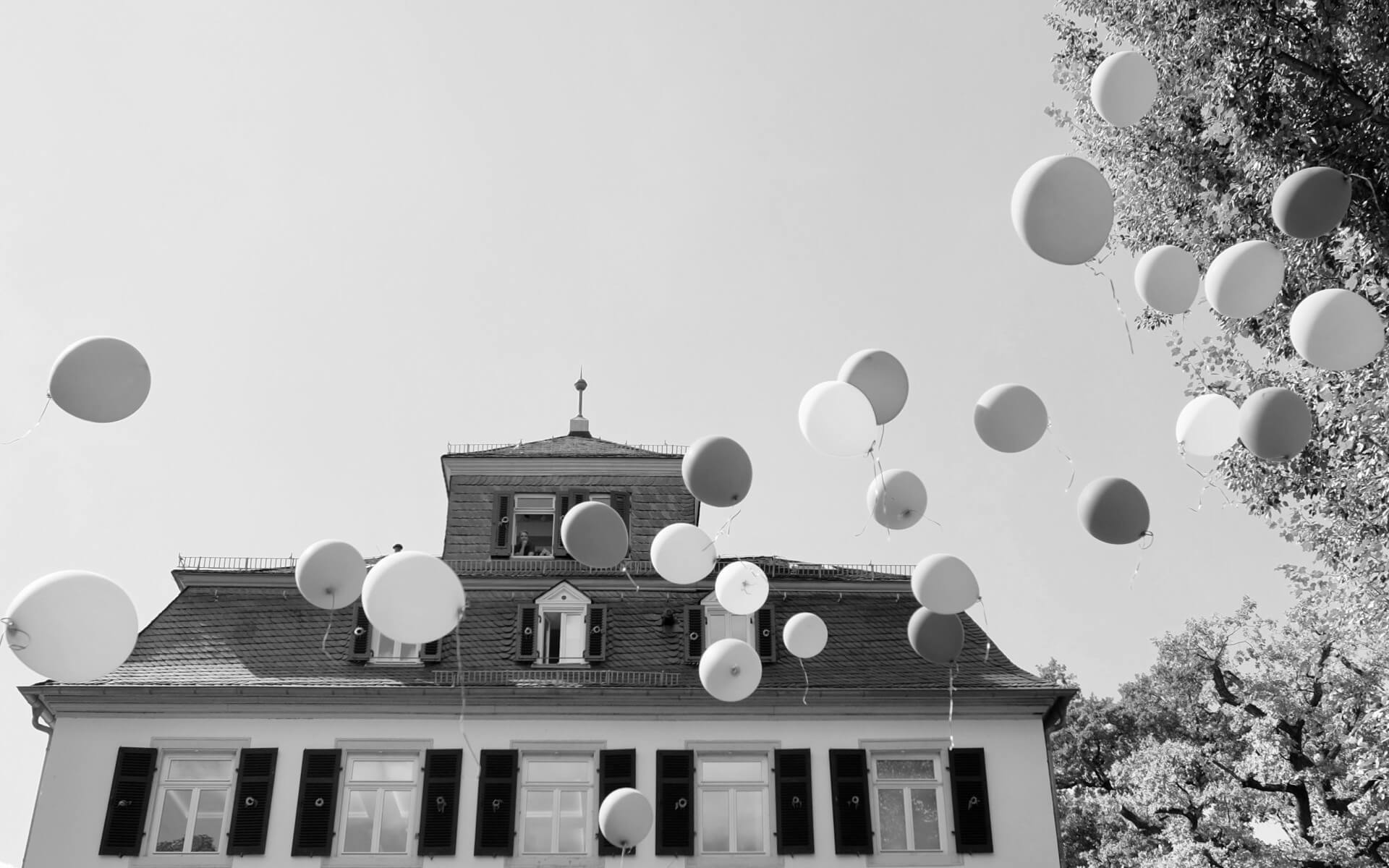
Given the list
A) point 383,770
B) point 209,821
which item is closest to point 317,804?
point 383,770

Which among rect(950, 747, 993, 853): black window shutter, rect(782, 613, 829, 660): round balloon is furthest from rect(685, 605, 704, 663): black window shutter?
rect(782, 613, 829, 660): round balloon

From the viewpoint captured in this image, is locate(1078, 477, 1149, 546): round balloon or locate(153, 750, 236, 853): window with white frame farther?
locate(153, 750, 236, 853): window with white frame

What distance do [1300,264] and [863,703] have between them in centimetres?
810

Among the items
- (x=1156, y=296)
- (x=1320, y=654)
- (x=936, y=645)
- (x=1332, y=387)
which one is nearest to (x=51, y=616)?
(x=936, y=645)

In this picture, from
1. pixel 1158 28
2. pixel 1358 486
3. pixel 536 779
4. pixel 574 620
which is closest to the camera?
pixel 1358 486

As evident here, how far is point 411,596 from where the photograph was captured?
9.00 meters

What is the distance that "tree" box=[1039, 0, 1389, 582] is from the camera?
35.6ft

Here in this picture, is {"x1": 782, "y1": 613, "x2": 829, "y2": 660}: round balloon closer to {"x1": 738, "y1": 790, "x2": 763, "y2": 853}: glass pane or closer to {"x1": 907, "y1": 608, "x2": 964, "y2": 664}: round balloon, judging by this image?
{"x1": 907, "y1": 608, "x2": 964, "y2": 664}: round balloon

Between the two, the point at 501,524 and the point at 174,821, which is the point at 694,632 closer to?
the point at 501,524

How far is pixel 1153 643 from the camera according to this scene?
89.9 feet

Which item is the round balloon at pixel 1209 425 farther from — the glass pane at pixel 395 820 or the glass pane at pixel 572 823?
the glass pane at pixel 395 820

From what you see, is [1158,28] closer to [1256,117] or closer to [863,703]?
[1256,117]

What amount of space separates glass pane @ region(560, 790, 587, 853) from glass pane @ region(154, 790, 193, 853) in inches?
185

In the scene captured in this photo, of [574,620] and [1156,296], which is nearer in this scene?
[1156,296]
